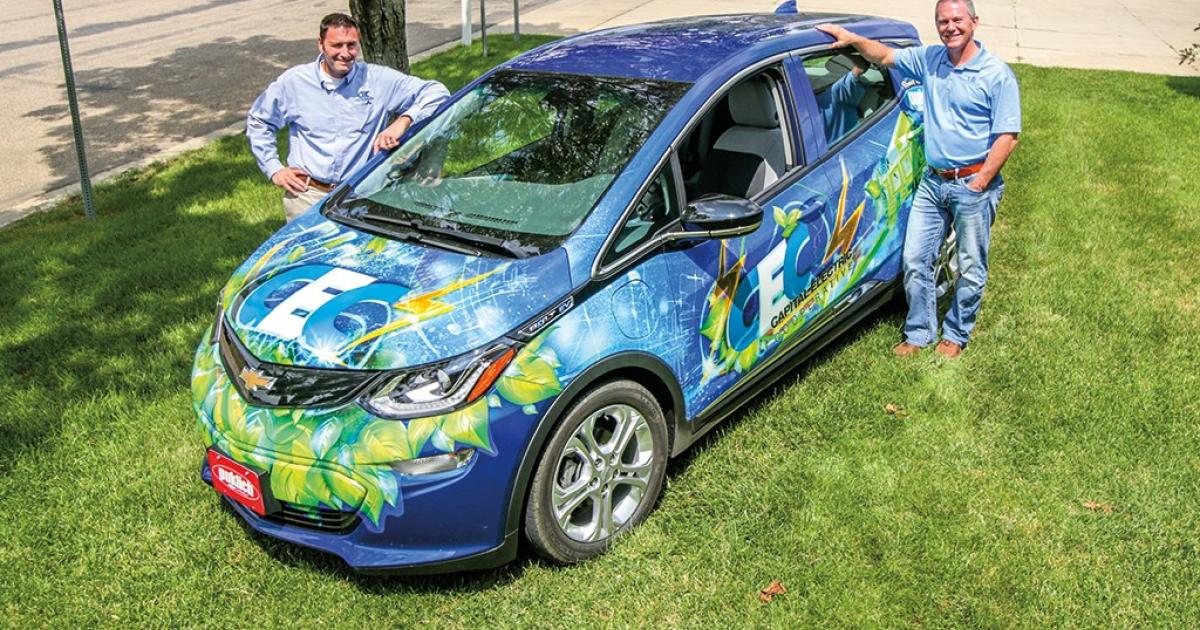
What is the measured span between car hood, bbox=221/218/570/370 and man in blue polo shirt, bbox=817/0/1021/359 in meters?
2.36

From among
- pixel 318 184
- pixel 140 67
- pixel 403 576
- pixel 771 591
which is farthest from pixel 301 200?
pixel 140 67

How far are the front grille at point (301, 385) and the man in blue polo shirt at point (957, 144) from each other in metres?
2.94

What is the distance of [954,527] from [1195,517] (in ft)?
3.20

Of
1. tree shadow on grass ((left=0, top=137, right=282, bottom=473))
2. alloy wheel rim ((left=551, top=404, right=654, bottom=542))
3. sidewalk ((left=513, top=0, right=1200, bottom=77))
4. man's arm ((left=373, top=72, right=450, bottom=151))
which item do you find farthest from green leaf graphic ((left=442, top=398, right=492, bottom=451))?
sidewalk ((left=513, top=0, right=1200, bottom=77))

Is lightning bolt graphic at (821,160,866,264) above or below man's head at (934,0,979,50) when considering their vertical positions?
below

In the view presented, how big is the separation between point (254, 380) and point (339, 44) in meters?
2.26

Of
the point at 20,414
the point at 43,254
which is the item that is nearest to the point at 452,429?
the point at 20,414

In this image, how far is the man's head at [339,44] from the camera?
5223mm

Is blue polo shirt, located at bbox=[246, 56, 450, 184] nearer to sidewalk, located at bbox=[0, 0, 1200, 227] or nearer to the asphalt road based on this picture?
sidewalk, located at bbox=[0, 0, 1200, 227]

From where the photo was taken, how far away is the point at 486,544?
3527 millimetres

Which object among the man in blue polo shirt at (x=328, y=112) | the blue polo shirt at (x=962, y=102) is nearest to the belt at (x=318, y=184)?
the man in blue polo shirt at (x=328, y=112)

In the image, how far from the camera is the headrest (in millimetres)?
4660

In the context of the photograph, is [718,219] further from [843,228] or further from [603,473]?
[843,228]

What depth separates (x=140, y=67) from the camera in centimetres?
1233
